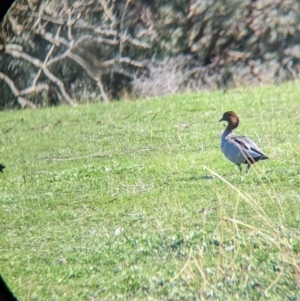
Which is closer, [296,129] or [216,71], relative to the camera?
[296,129]

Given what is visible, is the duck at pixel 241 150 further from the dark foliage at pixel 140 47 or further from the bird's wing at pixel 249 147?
the dark foliage at pixel 140 47

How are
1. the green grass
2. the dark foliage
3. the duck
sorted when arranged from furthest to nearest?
the dark foliage < the duck < the green grass

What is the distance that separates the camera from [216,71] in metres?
3.58

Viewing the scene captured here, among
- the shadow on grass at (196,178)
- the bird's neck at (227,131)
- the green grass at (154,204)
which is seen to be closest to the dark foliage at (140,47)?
the green grass at (154,204)

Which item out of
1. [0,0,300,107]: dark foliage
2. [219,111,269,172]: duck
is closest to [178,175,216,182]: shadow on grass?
[219,111,269,172]: duck

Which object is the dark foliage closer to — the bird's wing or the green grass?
the green grass

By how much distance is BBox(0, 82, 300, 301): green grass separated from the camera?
3.07 metres

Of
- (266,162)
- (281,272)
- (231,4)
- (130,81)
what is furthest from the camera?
(130,81)

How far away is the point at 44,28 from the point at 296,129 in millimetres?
1476

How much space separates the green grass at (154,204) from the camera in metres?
3.07

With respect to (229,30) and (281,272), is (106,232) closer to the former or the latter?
(281,272)

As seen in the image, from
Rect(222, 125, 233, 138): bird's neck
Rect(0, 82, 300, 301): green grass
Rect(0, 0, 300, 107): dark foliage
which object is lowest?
Rect(0, 82, 300, 301): green grass

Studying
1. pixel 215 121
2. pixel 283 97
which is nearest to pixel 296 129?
pixel 283 97

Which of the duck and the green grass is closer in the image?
the green grass
